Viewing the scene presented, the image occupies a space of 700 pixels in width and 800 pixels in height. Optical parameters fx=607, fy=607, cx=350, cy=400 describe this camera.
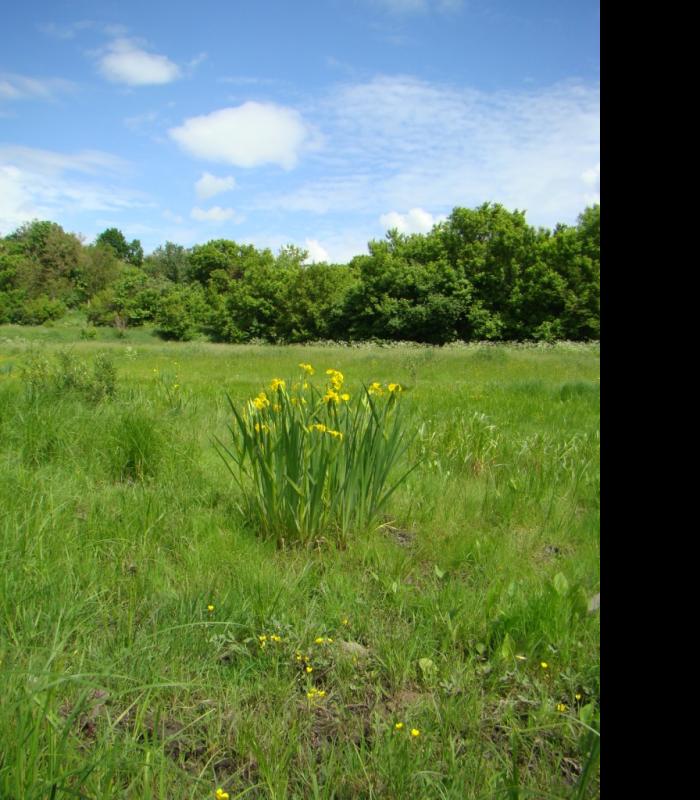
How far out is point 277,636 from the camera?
2.15 meters

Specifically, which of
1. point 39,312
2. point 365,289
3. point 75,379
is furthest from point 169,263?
point 75,379

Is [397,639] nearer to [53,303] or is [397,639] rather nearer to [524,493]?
[524,493]

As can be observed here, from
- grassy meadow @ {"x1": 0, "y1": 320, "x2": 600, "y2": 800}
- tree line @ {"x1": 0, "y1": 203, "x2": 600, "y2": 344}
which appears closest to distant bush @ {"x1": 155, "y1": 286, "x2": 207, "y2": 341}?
tree line @ {"x1": 0, "y1": 203, "x2": 600, "y2": 344}

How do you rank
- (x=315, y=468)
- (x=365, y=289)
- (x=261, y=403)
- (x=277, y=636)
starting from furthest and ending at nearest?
(x=365, y=289), (x=261, y=403), (x=315, y=468), (x=277, y=636)

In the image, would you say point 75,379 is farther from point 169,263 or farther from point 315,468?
point 169,263

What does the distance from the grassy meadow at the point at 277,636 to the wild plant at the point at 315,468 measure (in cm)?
14

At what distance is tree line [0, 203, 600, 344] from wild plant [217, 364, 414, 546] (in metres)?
33.2

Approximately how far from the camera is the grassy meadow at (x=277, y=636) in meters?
1.52

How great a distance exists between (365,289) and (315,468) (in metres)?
39.6
